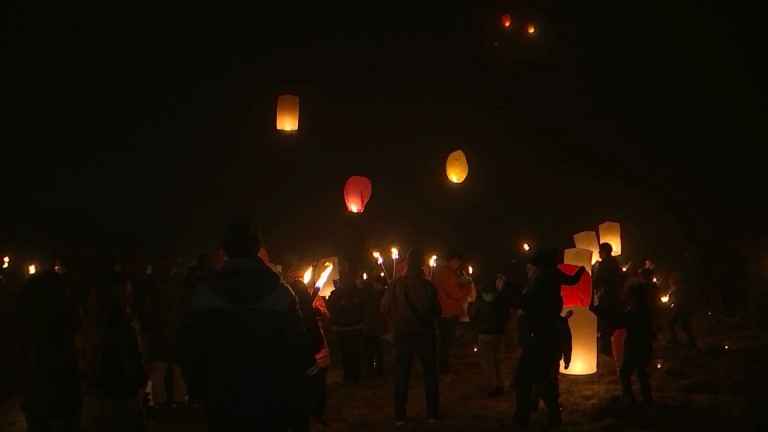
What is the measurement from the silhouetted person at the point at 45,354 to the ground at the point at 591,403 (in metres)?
2.84

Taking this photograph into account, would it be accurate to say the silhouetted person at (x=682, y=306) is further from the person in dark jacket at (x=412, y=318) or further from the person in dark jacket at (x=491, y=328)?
the person in dark jacket at (x=412, y=318)

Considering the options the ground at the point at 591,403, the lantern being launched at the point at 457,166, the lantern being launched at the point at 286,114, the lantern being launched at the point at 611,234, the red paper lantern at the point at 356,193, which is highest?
the lantern being launched at the point at 286,114

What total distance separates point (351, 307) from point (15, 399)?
16.1ft

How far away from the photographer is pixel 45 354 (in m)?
4.82

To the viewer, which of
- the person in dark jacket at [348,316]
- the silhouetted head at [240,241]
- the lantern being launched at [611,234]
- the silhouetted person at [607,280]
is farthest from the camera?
the lantern being launched at [611,234]

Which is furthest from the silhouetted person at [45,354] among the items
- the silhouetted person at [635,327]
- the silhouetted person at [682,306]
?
the silhouetted person at [682,306]

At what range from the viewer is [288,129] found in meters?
17.5

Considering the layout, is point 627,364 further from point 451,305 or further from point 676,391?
point 451,305

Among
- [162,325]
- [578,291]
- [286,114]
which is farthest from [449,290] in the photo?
[286,114]

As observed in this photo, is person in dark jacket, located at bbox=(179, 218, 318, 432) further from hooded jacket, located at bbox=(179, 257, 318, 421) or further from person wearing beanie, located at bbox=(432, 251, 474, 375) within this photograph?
person wearing beanie, located at bbox=(432, 251, 474, 375)

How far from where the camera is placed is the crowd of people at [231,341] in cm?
342

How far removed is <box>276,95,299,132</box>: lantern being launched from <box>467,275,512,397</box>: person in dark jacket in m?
9.61

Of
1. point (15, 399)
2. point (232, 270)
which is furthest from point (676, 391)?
point (15, 399)

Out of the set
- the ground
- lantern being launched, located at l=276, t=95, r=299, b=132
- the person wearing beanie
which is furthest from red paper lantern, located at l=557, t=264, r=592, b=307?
lantern being launched, located at l=276, t=95, r=299, b=132
